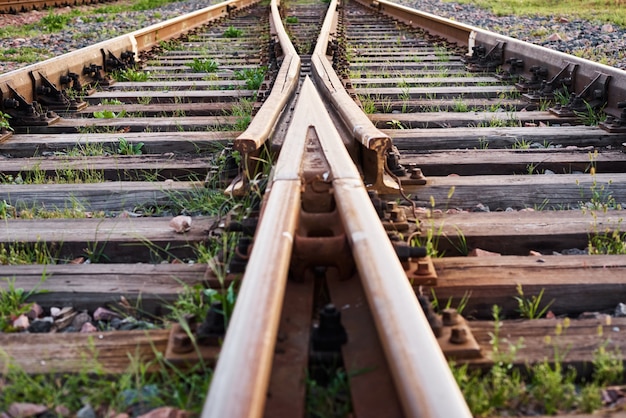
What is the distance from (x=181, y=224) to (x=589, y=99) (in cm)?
289

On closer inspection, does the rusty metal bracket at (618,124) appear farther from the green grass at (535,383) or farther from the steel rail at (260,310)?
the green grass at (535,383)

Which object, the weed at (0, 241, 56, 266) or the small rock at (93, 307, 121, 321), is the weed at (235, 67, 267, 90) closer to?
the weed at (0, 241, 56, 266)

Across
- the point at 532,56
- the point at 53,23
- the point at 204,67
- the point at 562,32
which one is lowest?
the point at 53,23

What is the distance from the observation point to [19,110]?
4199mm

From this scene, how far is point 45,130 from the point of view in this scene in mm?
4129

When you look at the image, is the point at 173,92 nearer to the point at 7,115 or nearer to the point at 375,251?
the point at 7,115

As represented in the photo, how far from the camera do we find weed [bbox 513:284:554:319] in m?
1.99

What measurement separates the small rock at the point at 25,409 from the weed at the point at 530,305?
130 centimetres

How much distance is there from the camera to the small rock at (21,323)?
195cm

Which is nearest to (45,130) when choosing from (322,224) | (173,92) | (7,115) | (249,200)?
(7,115)

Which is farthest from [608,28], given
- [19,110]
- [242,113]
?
[19,110]

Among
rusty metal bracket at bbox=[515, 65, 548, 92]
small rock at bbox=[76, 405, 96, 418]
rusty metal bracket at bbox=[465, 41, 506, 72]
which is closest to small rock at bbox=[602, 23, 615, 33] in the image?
rusty metal bracket at bbox=[465, 41, 506, 72]

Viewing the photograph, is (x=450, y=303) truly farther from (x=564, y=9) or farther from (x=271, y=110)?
(x=564, y=9)

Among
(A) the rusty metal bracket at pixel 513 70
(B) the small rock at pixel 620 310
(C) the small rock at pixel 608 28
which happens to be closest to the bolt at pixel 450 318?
(B) the small rock at pixel 620 310
